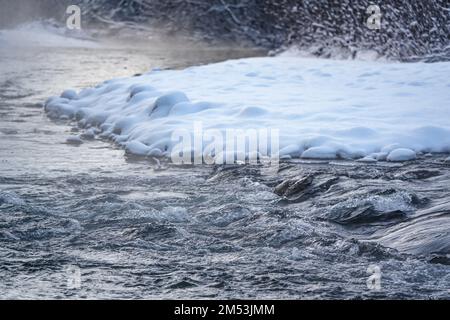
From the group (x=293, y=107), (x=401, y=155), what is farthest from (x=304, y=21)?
(x=401, y=155)

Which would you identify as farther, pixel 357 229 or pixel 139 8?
pixel 139 8

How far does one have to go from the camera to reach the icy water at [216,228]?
4.41 m

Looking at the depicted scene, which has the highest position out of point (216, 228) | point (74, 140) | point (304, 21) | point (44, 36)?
point (304, 21)

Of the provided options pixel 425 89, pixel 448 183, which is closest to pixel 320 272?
pixel 448 183

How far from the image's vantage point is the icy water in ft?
14.5

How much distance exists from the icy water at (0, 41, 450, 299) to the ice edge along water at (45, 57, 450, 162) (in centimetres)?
45

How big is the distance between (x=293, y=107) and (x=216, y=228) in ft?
13.6

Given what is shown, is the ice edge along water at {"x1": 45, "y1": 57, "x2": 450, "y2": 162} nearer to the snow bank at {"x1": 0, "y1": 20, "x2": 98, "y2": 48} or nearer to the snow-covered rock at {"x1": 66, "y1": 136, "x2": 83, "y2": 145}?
the snow-covered rock at {"x1": 66, "y1": 136, "x2": 83, "y2": 145}

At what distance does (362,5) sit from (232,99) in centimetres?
833

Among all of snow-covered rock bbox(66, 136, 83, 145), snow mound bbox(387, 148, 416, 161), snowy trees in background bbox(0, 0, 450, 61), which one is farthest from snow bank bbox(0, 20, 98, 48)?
snow mound bbox(387, 148, 416, 161)

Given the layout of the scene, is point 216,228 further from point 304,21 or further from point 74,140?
point 304,21

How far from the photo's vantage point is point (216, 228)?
5430mm

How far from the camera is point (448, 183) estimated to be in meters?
6.46
